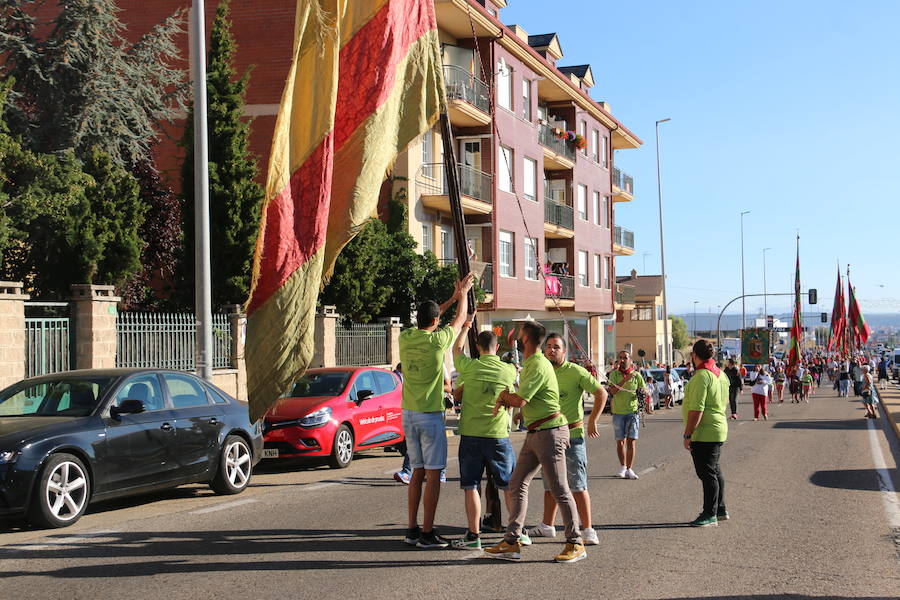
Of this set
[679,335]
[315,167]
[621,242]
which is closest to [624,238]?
[621,242]

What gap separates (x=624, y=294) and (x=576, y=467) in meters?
47.1

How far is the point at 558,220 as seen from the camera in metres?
42.3

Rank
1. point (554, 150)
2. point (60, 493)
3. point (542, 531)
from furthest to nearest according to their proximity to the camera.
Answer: point (554, 150)
point (60, 493)
point (542, 531)

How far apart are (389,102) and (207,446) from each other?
5519mm

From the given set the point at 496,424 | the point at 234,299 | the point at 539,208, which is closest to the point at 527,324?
the point at 496,424

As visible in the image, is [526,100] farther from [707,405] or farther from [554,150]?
[707,405]

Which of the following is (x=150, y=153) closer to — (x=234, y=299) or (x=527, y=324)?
(x=234, y=299)

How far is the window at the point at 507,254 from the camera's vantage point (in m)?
36.2

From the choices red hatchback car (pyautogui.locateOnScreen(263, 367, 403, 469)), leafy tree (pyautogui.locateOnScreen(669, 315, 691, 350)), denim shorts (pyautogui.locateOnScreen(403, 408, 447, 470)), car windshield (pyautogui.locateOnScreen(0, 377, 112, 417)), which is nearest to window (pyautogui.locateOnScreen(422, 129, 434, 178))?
red hatchback car (pyautogui.locateOnScreen(263, 367, 403, 469))

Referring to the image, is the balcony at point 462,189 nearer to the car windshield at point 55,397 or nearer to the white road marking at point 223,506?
the white road marking at point 223,506

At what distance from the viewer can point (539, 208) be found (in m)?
39.8

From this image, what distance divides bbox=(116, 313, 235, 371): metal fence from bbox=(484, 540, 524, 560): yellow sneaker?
11176 millimetres

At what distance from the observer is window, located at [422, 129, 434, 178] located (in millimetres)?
32312

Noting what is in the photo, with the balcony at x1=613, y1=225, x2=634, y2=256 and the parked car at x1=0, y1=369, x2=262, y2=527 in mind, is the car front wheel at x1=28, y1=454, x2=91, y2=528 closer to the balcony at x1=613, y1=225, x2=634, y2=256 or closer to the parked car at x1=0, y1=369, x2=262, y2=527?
the parked car at x1=0, y1=369, x2=262, y2=527
